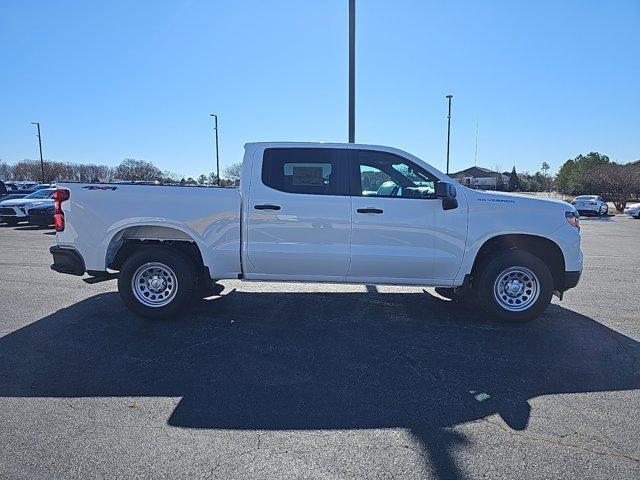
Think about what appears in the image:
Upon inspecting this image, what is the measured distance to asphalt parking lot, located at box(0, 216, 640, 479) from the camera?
8.78 ft

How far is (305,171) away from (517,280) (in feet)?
9.71

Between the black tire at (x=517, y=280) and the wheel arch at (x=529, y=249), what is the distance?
0.12 meters

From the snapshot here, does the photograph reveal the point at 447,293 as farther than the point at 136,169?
No

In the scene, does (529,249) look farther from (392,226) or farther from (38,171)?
(38,171)

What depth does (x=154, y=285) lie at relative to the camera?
538 centimetres

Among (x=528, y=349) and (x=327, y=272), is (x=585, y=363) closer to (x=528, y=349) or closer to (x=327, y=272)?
(x=528, y=349)

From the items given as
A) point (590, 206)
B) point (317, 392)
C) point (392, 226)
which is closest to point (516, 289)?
point (392, 226)

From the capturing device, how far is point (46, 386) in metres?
3.62

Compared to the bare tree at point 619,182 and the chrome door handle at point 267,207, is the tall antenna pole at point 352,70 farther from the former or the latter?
the bare tree at point 619,182

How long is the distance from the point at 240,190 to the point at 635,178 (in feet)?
147

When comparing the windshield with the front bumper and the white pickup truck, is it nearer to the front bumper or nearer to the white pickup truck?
the white pickup truck

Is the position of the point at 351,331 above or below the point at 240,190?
below

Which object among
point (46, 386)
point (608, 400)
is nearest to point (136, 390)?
point (46, 386)

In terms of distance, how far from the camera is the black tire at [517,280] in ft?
17.1
